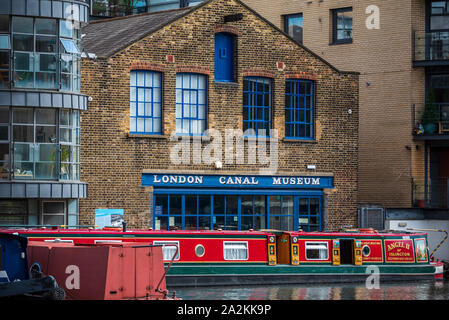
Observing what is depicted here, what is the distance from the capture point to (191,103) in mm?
34500

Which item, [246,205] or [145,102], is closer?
[145,102]

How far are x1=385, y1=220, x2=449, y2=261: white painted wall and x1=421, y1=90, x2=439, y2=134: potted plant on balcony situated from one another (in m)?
3.58

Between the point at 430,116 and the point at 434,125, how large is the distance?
0.38 m

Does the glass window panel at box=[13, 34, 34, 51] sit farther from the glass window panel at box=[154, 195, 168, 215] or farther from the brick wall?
the brick wall

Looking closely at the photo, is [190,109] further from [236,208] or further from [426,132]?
[426,132]

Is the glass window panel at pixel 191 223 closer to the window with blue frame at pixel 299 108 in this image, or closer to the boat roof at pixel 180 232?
the boat roof at pixel 180 232

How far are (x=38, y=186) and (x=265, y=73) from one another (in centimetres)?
992

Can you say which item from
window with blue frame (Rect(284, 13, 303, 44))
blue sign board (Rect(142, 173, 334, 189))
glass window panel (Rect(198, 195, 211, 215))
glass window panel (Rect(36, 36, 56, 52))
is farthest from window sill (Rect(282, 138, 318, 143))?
glass window panel (Rect(36, 36, 56, 52))

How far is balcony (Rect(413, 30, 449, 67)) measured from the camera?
38.3 meters

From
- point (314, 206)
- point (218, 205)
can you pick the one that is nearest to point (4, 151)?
point (218, 205)

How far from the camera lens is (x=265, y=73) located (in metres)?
35.9

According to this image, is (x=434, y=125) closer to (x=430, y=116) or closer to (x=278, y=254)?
(x=430, y=116)

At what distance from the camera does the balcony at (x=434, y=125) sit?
124ft

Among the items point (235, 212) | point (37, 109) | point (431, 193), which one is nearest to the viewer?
point (37, 109)
